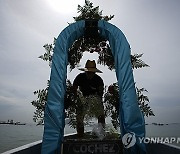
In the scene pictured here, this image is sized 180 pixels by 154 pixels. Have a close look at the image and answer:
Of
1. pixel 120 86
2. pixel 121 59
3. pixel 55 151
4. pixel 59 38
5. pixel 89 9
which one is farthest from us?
pixel 89 9

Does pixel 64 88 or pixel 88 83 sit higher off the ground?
pixel 88 83

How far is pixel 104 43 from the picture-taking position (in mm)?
4887

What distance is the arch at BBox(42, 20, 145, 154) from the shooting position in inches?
122

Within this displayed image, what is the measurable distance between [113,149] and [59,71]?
1.56 m

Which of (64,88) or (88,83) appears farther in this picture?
(88,83)

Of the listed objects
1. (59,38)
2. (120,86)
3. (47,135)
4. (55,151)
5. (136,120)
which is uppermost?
(59,38)

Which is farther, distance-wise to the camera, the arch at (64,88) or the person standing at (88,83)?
the person standing at (88,83)

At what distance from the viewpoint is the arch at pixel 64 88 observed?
10.2 feet

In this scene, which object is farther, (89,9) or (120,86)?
(89,9)

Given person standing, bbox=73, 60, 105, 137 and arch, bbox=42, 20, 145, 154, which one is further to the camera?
person standing, bbox=73, 60, 105, 137

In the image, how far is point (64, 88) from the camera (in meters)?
3.57

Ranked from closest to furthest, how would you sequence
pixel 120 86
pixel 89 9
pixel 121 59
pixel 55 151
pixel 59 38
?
pixel 55 151
pixel 120 86
pixel 121 59
pixel 59 38
pixel 89 9

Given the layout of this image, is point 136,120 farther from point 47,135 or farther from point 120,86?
point 47,135

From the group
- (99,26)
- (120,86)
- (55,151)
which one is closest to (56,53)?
(99,26)
